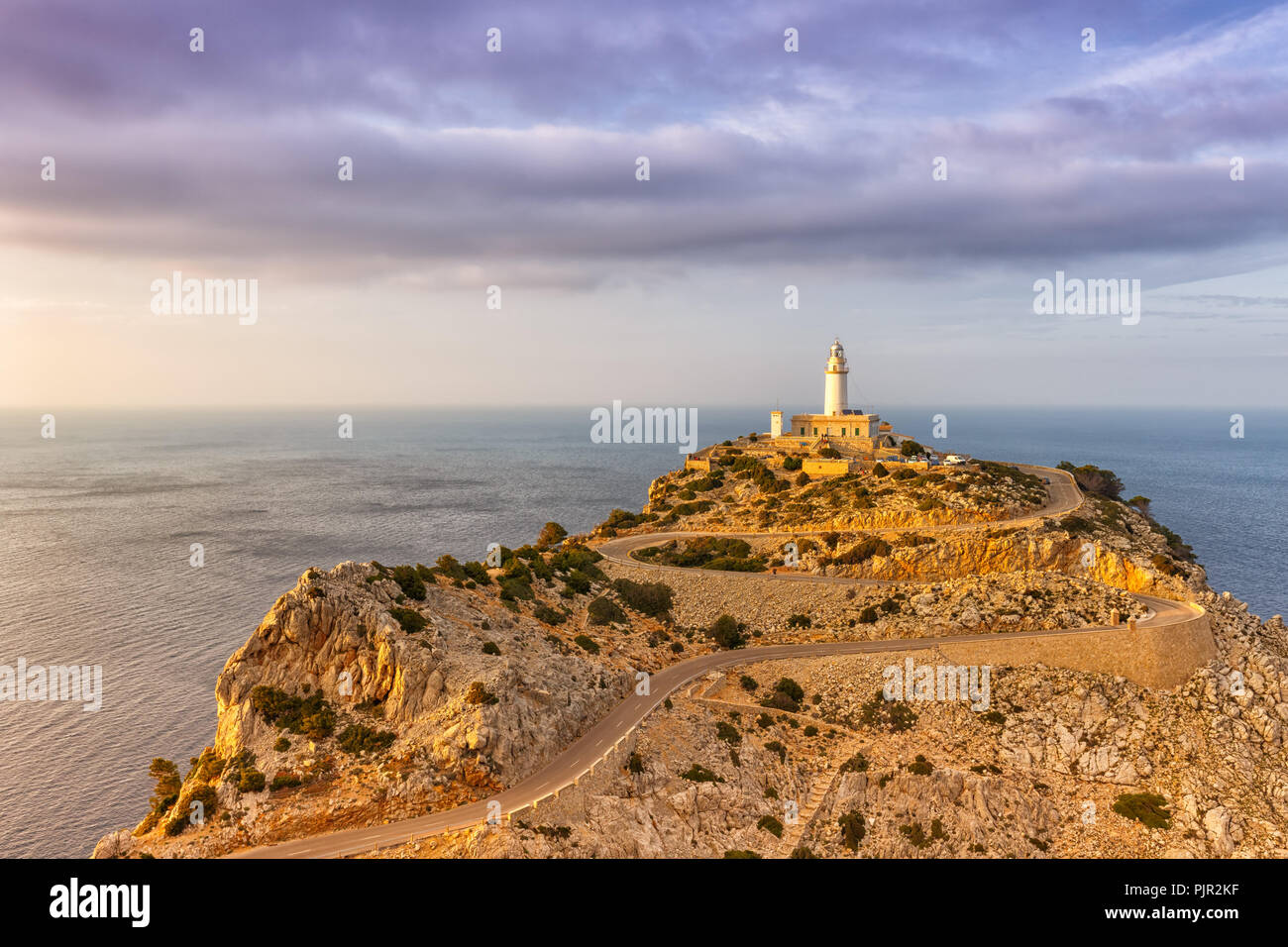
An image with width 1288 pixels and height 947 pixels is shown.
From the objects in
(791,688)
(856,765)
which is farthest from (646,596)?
(856,765)

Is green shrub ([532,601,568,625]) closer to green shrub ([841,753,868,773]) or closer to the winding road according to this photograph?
the winding road

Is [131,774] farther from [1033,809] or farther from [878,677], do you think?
[1033,809]

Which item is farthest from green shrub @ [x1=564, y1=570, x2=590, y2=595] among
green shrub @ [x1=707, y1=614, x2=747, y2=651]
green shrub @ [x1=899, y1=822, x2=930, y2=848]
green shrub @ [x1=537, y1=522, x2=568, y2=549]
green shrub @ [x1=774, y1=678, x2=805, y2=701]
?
green shrub @ [x1=899, y1=822, x2=930, y2=848]

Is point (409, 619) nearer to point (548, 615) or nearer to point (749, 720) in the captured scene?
point (548, 615)

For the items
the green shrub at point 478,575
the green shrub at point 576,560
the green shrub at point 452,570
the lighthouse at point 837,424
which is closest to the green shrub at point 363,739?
the green shrub at point 452,570

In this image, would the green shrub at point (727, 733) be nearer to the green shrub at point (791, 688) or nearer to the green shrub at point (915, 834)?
the green shrub at point (791, 688)

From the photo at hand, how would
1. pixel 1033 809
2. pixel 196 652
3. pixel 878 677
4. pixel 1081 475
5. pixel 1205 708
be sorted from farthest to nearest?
pixel 1081 475
pixel 196 652
pixel 878 677
pixel 1205 708
pixel 1033 809

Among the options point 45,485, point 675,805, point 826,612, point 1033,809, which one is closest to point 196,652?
point 675,805
